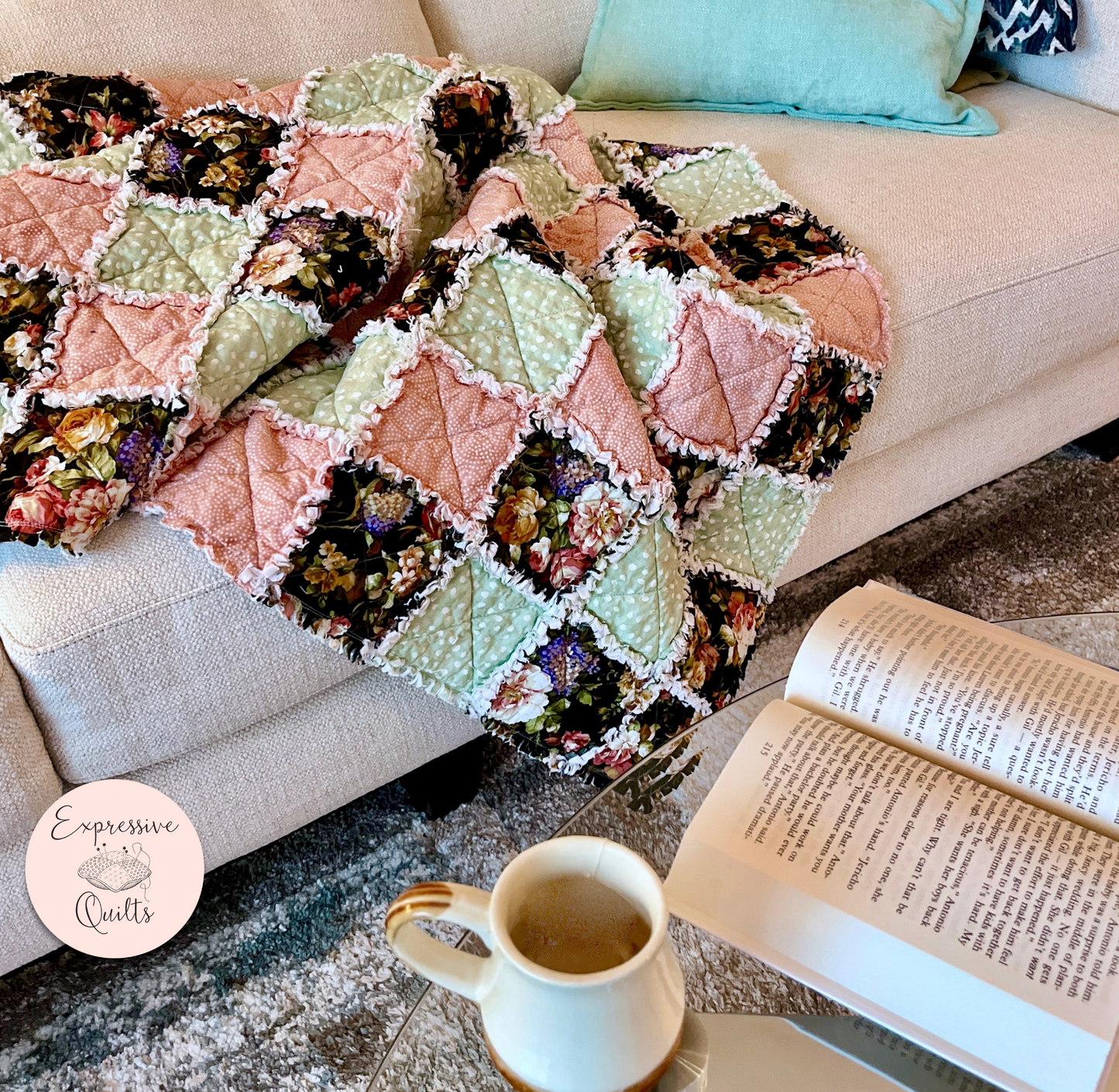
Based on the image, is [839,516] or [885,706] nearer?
[885,706]

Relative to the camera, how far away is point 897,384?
113 centimetres

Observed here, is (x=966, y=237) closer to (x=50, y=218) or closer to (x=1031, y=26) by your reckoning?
(x=1031, y=26)

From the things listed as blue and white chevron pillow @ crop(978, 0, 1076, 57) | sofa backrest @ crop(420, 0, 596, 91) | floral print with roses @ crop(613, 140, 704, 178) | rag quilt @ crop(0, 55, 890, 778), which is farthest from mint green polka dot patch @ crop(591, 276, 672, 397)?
blue and white chevron pillow @ crop(978, 0, 1076, 57)

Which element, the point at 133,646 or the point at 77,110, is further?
the point at 77,110

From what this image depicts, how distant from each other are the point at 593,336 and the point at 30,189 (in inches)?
21.3

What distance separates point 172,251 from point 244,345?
18 centimetres

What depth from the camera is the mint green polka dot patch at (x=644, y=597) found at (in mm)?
940

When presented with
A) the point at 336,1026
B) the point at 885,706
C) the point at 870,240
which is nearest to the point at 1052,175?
the point at 870,240

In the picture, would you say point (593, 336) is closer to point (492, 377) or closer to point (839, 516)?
point (492, 377)

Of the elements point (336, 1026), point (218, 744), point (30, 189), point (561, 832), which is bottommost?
point (336, 1026)

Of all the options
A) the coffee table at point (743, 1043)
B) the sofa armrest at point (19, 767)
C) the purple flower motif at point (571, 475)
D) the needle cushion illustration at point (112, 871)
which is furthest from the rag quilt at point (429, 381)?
the coffee table at point (743, 1043)

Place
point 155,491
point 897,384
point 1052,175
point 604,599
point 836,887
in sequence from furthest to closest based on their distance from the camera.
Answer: point 1052,175 → point 897,384 → point 604,599 → point 155,491 → point 836,887

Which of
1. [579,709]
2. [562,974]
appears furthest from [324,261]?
[562,974]

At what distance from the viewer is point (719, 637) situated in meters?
1.04
